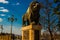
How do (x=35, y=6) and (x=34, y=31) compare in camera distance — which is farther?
(x=35, y=6)

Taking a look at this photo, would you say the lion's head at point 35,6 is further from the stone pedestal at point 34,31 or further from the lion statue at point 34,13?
the stone pedestal at point 34,31

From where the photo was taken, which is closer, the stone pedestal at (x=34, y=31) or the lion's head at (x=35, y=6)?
the stone pedestal at (x=34, y=31)

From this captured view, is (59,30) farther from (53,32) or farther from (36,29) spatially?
(36,29)

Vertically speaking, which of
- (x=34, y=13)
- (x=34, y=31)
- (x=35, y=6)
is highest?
(x=35, y=6)

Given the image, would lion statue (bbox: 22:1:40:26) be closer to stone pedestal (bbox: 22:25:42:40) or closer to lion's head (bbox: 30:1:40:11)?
lion's head (bbox: 30:1:40:11)

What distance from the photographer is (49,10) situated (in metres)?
21.8

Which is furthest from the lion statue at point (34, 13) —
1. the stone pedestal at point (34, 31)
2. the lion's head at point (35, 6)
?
the stone pedestal at point (34, 31)

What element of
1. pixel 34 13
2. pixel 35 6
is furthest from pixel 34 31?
pixel 35 6

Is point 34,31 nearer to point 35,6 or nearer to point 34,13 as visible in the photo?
point 34,13

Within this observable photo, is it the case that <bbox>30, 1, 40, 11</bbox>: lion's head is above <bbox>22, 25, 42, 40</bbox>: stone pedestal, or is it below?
above

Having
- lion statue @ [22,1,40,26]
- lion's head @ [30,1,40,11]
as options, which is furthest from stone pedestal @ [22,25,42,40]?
lion's head @ [30,1,40,11]

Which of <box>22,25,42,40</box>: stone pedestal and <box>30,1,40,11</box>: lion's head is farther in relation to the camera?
<box>30,1,40,11</box>: lion's head

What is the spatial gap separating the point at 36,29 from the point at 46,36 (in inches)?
560

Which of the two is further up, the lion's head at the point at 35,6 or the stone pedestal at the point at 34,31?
the lion's head at the point at 35,6
